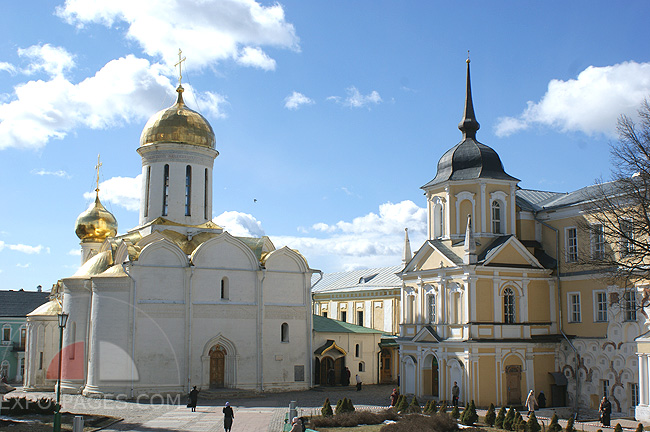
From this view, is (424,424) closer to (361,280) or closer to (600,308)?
(600,308)

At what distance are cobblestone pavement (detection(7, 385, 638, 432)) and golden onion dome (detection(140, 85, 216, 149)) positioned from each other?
12122mm

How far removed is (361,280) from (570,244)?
865 inches

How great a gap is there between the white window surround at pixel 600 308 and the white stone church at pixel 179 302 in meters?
12.6

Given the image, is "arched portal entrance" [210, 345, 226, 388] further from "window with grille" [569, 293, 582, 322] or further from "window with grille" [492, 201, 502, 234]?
"window with grille" [569, 293, 582, 322]

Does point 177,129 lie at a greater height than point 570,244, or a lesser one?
greater

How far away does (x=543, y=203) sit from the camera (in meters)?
30.2

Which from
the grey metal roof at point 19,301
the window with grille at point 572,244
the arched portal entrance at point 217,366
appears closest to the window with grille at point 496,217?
the window with grille at point 572,244

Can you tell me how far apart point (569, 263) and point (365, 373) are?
13.1 meters

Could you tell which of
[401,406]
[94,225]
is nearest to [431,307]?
[401,406]

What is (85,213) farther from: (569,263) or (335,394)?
(569,263)

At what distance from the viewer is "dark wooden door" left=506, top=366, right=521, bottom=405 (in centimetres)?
2677

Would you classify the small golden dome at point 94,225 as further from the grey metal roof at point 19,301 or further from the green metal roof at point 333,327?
the green metal roof at point 333,327

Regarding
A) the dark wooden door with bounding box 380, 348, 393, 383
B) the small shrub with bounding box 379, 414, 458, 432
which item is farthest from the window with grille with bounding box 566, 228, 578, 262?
the dark wooden door with bounding box 380, 348, 393, 383

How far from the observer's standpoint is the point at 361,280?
48.3m
